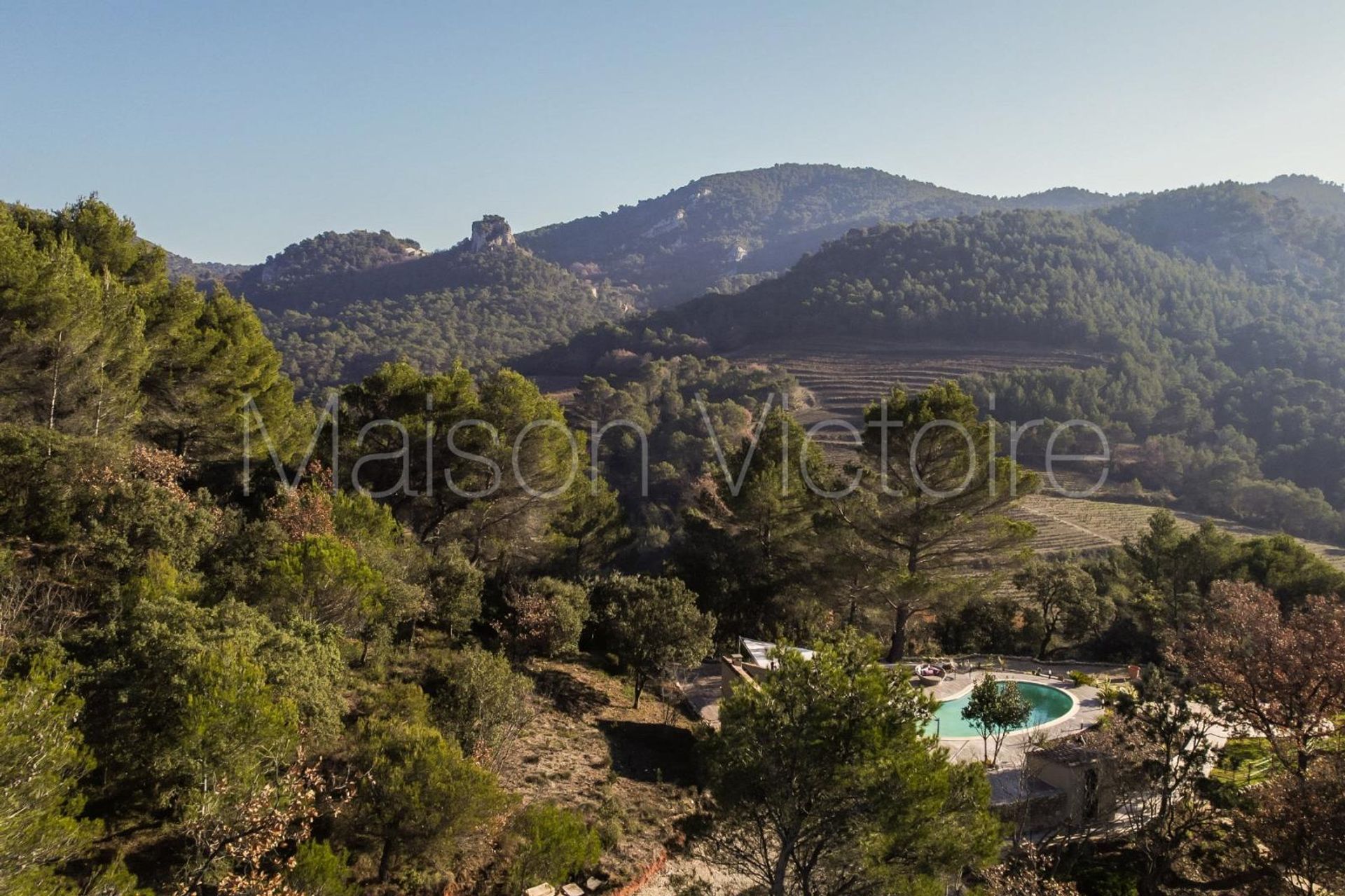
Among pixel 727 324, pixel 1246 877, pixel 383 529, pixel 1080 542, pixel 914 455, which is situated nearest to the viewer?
pixel 1246 877

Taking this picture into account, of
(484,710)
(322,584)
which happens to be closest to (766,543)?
(484,710)

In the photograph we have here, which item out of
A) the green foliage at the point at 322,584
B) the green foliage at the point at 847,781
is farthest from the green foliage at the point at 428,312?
the green foliage at the point at 847,781

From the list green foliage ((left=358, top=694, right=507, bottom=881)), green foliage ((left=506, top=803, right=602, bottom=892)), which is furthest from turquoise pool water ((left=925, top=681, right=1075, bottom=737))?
green foliage ((left=358, top=694, right=507, bottom=881))

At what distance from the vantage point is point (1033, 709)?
15484 millimetres

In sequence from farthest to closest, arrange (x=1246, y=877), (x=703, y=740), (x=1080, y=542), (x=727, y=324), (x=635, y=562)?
(x=727, y=324)
(x=1080, y=542)
(x=635, y=562)
(x=1246, y=877)
(x=703, y=740)

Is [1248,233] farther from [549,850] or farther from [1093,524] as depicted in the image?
[549,850]

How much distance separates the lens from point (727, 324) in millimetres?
93438

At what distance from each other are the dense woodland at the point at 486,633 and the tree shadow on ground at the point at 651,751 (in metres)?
0.22

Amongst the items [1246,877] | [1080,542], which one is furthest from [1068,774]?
[1080,542]

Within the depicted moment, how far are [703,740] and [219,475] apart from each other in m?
13.7

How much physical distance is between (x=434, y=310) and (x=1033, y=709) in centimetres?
10176

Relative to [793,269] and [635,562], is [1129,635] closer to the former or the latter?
[635,562]

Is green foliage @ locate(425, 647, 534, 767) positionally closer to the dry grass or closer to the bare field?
the dry grass

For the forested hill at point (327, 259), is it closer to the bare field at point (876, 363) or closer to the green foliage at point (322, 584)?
the bare field at point (876, 363)
